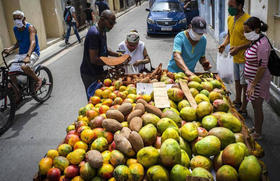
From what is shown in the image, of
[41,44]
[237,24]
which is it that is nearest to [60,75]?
[41,44]

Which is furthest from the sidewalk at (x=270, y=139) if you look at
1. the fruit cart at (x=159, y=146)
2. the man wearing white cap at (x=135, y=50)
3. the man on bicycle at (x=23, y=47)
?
the man on bicycle at (x=23, y=47)

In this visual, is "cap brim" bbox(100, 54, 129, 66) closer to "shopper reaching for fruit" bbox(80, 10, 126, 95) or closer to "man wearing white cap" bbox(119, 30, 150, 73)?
"shopper reaching for fruit" bbox(80, 10, 126, 95)

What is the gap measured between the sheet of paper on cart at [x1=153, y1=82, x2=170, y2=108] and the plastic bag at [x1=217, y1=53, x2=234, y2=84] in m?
2.40

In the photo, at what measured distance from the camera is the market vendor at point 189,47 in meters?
4.20

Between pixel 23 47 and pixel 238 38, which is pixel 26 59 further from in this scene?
pixel 238 38

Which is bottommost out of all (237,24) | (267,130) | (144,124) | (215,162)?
(267,130)

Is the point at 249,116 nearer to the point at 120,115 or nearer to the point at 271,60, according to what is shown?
the point at 271,60

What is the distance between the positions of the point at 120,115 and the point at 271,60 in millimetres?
2633

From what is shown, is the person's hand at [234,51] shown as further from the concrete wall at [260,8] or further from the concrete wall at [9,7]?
the concrete wall at [9,7]

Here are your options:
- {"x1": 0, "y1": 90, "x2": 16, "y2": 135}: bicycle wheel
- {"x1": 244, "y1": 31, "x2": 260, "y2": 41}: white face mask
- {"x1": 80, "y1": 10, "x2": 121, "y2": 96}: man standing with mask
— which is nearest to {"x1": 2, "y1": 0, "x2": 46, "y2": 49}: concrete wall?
{"x1": 0, "y1": 90, "x2": 16, "y2": 135}: bicycle wheel

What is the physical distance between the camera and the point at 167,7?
15.8 metres

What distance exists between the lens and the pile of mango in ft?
6.86

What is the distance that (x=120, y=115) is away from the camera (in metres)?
2.77

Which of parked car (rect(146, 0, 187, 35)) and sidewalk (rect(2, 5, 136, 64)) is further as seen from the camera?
parked car (rect(146, 0, 187, 35))
